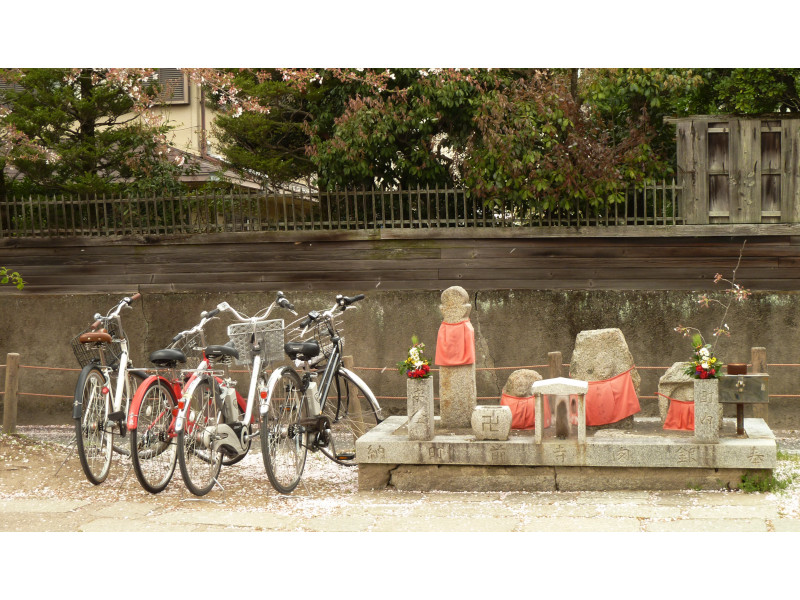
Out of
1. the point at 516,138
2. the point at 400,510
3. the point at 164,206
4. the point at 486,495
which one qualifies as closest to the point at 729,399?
the point at 486,495

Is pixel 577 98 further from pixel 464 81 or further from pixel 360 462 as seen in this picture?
pixel 360 462

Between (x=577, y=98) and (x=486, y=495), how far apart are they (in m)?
6.24

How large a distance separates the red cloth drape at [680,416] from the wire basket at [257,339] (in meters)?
3.65

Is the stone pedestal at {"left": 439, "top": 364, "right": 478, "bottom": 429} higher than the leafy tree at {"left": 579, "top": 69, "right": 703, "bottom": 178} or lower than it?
lower

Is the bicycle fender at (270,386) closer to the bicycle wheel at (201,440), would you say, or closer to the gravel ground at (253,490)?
the bicycle wheel at (201,440)

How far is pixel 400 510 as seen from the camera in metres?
6.96

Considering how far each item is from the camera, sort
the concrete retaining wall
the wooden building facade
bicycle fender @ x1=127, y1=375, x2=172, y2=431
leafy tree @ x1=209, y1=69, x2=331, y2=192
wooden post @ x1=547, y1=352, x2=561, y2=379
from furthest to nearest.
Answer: leafy tree @ x1=209, y1=69, x2=331, y2=192 → the concrete retaining wall → the wooden building facade → wooden post @ x1=547, y1=352, x2=561, y2=379 → bicycle fender @ x1=127, y1=375, x2=172, y2=431

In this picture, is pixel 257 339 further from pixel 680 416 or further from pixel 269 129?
pixel 269 129

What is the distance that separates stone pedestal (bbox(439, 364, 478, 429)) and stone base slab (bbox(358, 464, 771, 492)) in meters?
0.76

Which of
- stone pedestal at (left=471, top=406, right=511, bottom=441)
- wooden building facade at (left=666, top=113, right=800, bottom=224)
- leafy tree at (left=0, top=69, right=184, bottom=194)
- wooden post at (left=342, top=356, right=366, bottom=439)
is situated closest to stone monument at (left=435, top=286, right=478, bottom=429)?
stone pedestal at (left=471, top=406, right=511, bottom=441)

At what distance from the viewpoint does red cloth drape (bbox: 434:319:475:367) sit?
27.1ft

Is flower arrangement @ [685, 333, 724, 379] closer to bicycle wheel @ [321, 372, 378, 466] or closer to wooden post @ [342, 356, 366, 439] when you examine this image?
bicycle wheel @ [321, 372, 378, 466]

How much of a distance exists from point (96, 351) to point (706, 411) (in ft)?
17.7

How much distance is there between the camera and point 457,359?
827 centimetres
